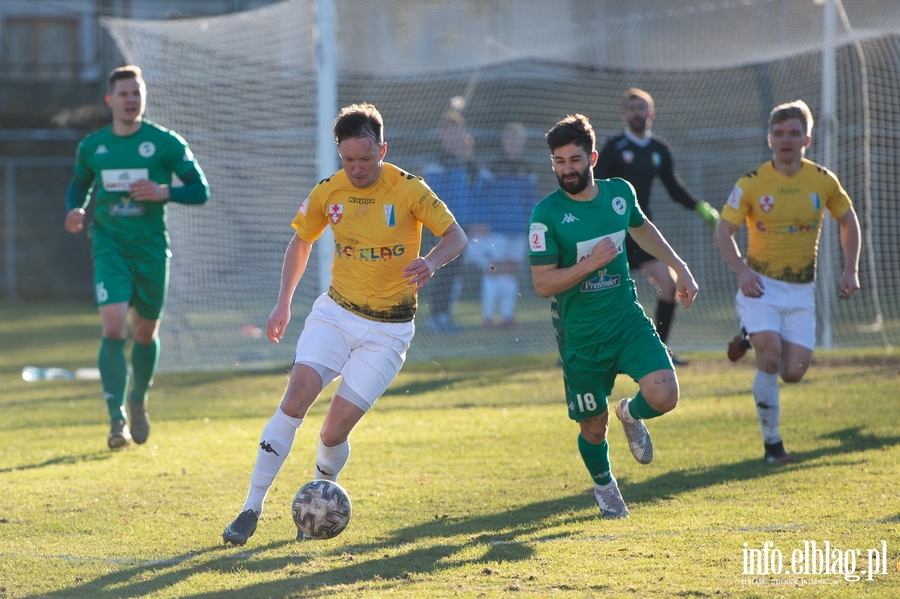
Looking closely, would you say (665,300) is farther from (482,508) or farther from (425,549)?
(425,549)

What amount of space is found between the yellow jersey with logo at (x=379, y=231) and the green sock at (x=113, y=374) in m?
2.91

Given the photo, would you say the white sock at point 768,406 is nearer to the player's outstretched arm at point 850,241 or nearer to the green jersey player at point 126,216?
the player's outstretched arm at point 850,241

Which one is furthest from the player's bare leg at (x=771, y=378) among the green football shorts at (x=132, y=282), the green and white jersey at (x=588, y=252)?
the green football shorts at (x=132, y=282)

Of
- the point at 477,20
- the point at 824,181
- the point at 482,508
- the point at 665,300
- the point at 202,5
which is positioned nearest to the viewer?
the point at 482,508

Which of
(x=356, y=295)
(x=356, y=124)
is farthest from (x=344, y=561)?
(x=356, y=124)

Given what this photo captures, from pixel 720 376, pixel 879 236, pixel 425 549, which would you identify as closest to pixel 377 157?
pixel 425 549

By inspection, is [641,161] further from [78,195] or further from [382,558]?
[382,558]

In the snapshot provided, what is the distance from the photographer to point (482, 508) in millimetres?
5656

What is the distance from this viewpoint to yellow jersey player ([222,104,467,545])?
500 cm

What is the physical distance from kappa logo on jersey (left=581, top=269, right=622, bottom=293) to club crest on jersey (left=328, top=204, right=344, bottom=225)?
1246 millimetres

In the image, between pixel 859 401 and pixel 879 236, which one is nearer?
pixel 859 401

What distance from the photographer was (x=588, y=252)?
5.22 metres

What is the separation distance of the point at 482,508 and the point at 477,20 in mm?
10710

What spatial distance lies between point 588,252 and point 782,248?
2094mm
